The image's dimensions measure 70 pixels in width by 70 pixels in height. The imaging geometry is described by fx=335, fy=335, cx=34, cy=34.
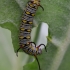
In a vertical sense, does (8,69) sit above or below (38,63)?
below

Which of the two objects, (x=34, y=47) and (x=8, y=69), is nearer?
(x=34, y=47)

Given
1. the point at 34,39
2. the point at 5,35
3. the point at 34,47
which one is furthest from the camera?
the point at 5,35

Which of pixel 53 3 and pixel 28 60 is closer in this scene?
pixel 53 3

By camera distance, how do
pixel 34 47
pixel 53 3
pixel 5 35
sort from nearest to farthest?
1. pixel 53 3
2. pixel 34 47
3. pixel 5 35

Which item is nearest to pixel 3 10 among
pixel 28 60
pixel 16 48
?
pixel 16 48

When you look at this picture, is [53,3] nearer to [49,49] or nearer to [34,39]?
[49,49]

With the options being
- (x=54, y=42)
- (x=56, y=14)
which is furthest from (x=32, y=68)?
(x=56, y=14)

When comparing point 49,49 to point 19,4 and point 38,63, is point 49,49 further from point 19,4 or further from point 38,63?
point 19,4

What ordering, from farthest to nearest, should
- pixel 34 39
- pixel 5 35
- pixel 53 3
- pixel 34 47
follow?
pixel 5 35 → pixel 34 39 → pixel 34 47 → pixel 53 3

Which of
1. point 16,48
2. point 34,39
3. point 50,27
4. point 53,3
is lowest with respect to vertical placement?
point 34,39
